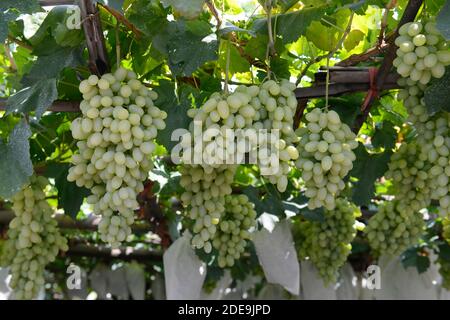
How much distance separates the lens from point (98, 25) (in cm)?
135

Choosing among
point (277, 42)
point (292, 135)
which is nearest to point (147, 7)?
point (277, 42)

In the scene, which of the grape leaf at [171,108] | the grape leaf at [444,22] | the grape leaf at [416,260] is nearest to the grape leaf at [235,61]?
the grape leaf at [171,108]

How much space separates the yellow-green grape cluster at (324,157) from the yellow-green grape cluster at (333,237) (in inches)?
47.2

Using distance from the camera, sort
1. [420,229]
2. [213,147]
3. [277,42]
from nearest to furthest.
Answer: [213,147] < [277,42] < [420,229]

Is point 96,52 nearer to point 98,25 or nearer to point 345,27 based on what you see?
point 98,25

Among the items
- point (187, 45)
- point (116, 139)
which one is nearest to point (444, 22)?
point (187, 45)

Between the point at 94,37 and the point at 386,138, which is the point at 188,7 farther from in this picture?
the point at 386,138

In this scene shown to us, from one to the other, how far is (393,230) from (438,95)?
3.64 ft

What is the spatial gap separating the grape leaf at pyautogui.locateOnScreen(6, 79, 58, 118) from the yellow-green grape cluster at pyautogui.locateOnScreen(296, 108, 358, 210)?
1.84 ft

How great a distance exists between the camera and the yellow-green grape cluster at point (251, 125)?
3.89ft

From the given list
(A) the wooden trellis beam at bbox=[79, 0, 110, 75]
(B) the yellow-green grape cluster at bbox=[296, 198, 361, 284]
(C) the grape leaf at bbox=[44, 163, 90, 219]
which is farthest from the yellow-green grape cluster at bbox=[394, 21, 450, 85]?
(B) the yellow-green grape cluster at bbox=[296, 198, 361, 284]

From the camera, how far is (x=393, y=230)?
7.77 feet

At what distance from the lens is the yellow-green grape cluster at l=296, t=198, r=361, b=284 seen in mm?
2492

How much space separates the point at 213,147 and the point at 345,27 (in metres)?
0.66
